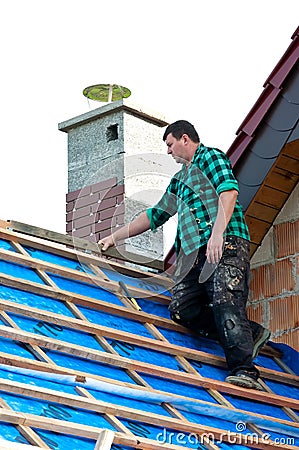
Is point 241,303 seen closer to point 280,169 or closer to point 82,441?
point 280,169

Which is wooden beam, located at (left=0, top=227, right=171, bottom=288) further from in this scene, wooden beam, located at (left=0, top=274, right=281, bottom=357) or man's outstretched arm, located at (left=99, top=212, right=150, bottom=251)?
wooden beam, located at (left=0, top=274, right=281, bottom=357)

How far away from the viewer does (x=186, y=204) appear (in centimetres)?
633

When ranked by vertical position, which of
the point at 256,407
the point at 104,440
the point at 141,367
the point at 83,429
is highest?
the point at 256,407

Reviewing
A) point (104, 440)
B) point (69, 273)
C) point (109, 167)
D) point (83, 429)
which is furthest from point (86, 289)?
point (109, 167)

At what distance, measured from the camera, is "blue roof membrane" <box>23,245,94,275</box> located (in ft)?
21.0

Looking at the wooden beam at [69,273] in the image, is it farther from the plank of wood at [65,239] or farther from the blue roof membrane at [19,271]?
the plank of wood at [65,239]

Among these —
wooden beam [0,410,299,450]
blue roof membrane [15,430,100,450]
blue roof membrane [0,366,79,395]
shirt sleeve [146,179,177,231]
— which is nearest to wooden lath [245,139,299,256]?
shirt sleeve [146,179,177,231]

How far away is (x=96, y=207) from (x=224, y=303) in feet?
10.9

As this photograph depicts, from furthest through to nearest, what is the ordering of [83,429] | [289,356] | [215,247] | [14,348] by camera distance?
[289,356]
[215,247]
[14,348]
[83,429]

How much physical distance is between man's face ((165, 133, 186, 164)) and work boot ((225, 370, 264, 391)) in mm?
1352

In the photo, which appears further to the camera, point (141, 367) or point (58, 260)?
point (58, 260)

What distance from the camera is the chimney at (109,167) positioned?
877 centimetres

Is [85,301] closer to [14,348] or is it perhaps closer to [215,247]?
[215,247]

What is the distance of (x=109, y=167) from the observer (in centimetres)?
902
